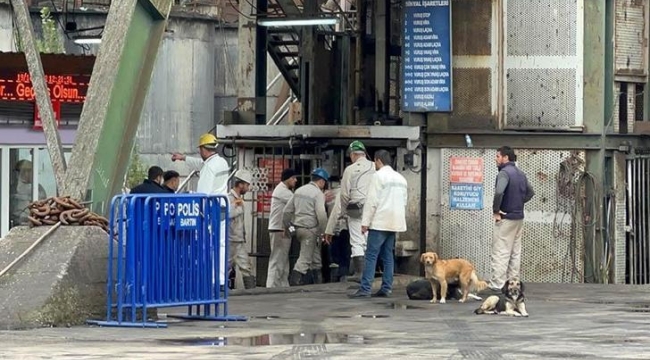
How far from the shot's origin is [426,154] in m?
22.2

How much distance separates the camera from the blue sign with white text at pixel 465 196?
21.9 meters

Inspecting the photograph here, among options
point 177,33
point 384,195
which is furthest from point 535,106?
point 177,33

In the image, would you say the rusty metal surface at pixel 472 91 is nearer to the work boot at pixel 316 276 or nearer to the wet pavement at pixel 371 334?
the work boot at pixel 316 276

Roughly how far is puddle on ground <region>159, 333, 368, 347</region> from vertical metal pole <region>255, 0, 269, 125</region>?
10606 mm

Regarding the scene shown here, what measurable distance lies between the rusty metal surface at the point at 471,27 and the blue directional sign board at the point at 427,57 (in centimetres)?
19

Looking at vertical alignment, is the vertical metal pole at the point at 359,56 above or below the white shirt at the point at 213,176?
above

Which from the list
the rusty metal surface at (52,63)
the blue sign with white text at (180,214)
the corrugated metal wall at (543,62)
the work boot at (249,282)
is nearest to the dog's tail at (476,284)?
the corrugated metal wall at (543,62)

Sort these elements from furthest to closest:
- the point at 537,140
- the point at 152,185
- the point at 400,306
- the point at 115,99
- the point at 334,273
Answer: the point at 334,273
the point at 537,140
the point at 152,185
the point at 400,306
the point at 115,99

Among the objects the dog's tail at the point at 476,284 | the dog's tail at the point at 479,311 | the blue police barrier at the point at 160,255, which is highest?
the blue police barrier at the point at 160,255

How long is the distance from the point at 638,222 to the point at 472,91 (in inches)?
121

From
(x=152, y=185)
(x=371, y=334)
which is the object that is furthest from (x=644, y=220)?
(x=371, y=334)

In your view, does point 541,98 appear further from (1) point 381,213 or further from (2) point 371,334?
(2) point 371,334

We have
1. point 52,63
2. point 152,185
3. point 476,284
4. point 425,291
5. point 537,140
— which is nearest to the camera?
point 476,284

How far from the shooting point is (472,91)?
2191 cm
